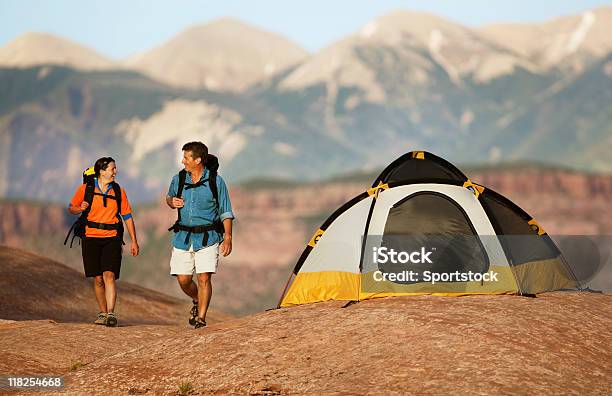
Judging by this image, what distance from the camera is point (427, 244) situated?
21.7 metres

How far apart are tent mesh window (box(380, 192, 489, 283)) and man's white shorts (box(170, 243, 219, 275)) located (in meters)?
3.78

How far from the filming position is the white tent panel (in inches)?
850

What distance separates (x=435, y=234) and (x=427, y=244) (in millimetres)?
256

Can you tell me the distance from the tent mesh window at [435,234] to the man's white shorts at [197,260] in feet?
12.4

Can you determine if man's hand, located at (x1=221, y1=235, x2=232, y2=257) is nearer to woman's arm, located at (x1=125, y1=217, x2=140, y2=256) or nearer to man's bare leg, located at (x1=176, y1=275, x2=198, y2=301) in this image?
man's bare leg, located at (x1=176, y1=275, x2=198, y2=301)

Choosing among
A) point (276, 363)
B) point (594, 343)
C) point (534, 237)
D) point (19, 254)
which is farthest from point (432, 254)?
point (19, 254)

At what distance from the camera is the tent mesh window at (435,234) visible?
836 inches

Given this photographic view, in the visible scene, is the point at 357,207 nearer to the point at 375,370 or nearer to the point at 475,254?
the point at 475,254

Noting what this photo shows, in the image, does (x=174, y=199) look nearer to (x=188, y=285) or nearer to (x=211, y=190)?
(x=211, y=190)

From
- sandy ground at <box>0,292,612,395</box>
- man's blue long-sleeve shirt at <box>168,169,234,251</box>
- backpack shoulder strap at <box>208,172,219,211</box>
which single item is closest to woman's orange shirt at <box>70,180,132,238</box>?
man's blue long-sleeve shirt at <box>168,169,234,251</box>

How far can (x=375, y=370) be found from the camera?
15.4 meters

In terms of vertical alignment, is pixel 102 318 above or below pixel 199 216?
below

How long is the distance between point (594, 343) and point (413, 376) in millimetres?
3910

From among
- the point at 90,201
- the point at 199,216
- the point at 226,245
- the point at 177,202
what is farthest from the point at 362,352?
the point at 90,201
